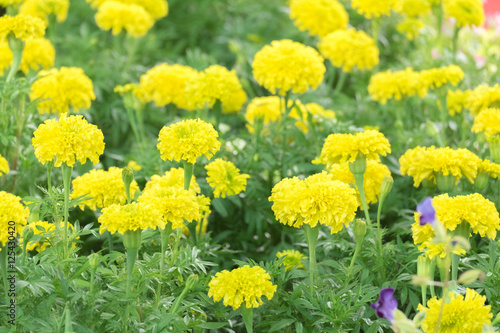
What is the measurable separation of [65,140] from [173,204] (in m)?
0.29

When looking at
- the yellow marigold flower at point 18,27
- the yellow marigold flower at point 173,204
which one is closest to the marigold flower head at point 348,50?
the yellow marigold flower at point 18,27

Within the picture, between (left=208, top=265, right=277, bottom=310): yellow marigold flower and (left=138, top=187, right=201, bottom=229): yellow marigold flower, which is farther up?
(left=138, top=187, right=201, bottom=229): yellow marigold flower

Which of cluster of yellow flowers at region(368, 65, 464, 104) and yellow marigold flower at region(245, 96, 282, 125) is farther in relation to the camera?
yellow marigold flower at region(245, 96, 282, 125)

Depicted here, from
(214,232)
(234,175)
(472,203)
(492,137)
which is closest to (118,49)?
(214,232)

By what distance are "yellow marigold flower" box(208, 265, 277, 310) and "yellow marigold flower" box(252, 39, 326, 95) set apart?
0.91m

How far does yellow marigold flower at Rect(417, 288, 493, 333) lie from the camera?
4.77 feet

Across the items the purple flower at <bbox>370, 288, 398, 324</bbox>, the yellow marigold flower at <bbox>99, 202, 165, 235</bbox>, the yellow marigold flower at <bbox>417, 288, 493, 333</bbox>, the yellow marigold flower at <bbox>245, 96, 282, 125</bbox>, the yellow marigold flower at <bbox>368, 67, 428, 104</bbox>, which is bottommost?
the yellow marigold flower at <bbox>245, 96, 282, 125</bbox>

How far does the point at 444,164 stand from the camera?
6.42 ft

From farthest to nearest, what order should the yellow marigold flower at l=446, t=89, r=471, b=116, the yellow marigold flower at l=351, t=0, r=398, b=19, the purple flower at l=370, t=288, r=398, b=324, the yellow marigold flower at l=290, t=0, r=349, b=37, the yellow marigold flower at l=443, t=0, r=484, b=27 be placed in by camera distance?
the yellow marigold flower at l=290, t=0, r=349, b=37 → the yellow marigold flower at l=351, t=0, r=398, b=19 → the yellow marigold flower at l=443, t=0, r=484, b=27 → the yellow marigold flower at l=446, t=89, r=471, b=116 → the purple flower at l=370, t=288, r=398, b=324

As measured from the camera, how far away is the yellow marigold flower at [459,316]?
145 cm

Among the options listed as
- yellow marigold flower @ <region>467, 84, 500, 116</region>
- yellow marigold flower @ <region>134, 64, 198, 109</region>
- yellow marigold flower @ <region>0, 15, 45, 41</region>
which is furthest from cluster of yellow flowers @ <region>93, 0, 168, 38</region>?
yellow marigold flower @ <region>467, 84, 500, 116</region>

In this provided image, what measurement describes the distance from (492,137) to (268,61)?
78 cm

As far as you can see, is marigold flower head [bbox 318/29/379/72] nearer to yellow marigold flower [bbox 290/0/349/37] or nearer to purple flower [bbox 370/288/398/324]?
yellow marigold flower [bbox 290/0/349/37]

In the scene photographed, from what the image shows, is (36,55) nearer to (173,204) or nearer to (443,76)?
(173,204)
